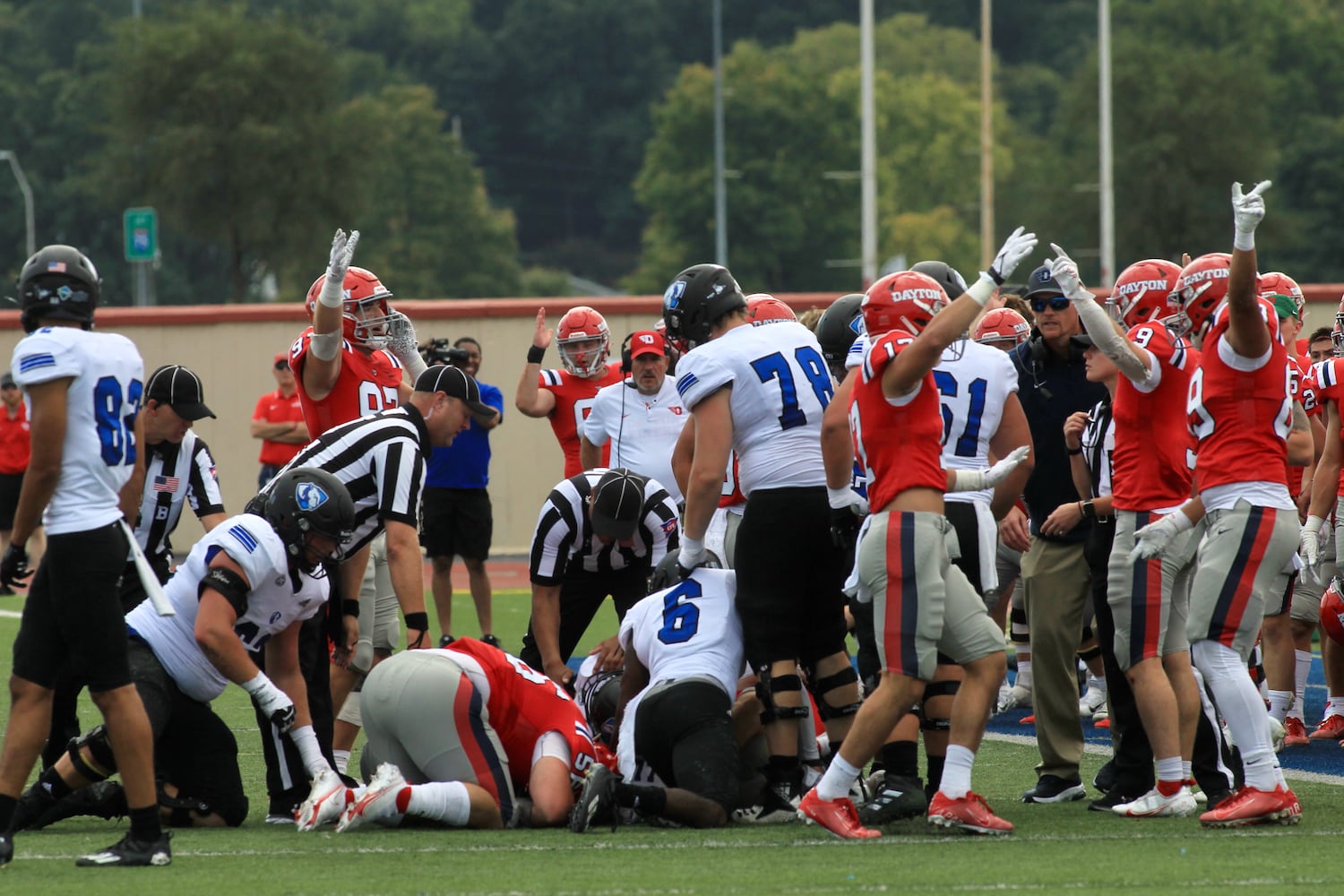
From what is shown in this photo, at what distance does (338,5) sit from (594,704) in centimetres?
8385

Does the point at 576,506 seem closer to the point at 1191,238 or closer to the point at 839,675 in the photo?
the point at 839,675

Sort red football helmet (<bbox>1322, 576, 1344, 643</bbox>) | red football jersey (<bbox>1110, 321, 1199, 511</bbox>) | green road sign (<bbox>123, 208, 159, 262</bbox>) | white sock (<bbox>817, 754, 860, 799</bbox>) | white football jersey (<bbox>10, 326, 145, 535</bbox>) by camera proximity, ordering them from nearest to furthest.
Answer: white football jersey (<bbox>10, 326, 145, 535</bbox>)
white sock (<bbox>817, 754, 860, 799</bbox>)
red football jersey (<bbox>1110, 321, 1199, 511</bbox>)
red football helmet (<bbox>1322, 576, 1344, 643</bbox>)
green road sign (<bbox>123, 208, 159, 262</bbox>)

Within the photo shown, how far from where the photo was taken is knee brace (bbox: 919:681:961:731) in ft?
21.1

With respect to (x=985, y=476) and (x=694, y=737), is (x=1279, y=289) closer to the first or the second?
(x=985, y=476)

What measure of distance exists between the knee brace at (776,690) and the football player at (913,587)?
0.53m

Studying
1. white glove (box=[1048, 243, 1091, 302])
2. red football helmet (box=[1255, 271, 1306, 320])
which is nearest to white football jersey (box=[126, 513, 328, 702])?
white glove (box=[1048, 243, 1091, 302])

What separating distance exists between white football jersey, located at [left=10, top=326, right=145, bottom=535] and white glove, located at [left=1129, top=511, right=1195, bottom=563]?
336 cm

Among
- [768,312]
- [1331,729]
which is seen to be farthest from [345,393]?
[1331,729]

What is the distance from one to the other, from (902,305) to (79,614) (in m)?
2.86

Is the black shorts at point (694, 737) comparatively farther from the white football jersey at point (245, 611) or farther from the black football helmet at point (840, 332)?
the black football helmet at point (840, 332)

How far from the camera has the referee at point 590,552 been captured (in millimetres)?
7664

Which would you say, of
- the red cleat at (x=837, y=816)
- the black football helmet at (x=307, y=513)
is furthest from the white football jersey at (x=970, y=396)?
the black football helmet at (x=307, y=513)

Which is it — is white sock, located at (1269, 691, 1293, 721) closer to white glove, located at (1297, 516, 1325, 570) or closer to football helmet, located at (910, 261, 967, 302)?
white glove, located at (1297, 516, 1325, 570)

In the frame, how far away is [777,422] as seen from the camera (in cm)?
661
